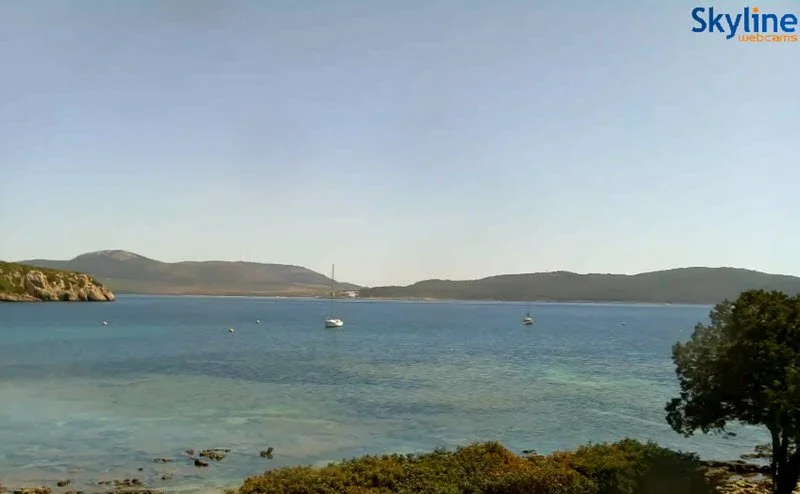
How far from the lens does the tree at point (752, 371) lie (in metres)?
26.2

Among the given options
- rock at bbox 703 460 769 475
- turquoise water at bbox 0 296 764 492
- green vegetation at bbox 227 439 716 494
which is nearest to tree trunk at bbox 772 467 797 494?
green vegetation at bbox 227 439 716 494

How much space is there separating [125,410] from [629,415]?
155 feet

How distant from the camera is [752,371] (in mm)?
27391

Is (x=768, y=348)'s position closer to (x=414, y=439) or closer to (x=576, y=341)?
(x=414, y=439)

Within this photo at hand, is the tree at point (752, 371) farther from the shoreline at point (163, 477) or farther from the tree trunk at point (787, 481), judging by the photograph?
the shoreline at point (163, 477)

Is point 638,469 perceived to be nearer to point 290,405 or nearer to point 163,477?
point 163,477

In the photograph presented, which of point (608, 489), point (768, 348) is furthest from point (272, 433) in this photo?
point (768, 348)

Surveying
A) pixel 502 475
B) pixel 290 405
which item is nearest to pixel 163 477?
pixel 502 475

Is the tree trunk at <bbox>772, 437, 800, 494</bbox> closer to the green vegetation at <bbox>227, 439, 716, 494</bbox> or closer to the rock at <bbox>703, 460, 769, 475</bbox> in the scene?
the green vegetation at <bbox>227, 439, 716, 494</bbox>

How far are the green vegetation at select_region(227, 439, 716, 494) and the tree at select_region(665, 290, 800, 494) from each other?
10.6ft

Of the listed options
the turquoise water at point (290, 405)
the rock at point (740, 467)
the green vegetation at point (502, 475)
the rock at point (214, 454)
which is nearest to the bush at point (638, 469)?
the green vegetation at point (502, 475)

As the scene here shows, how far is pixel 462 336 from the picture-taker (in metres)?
165

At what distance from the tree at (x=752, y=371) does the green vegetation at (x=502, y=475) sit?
10.6 ft

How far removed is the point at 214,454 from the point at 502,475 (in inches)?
951
